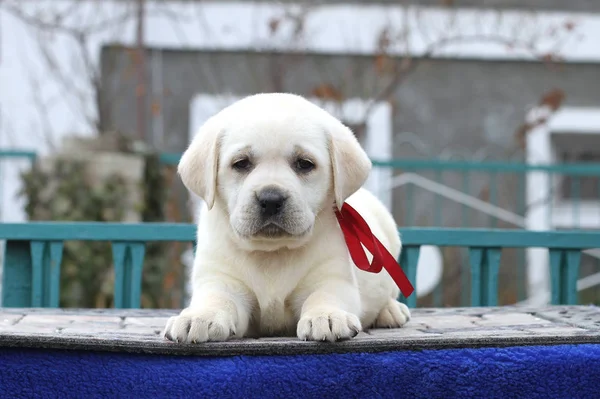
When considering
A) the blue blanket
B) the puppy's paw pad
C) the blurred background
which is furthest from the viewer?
the blurred background

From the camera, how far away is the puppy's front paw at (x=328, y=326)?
204cm

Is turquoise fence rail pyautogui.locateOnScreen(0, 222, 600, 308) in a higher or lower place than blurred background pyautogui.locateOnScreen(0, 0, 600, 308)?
lower

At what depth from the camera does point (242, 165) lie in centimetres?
225

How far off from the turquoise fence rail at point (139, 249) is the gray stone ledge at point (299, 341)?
1.88ft

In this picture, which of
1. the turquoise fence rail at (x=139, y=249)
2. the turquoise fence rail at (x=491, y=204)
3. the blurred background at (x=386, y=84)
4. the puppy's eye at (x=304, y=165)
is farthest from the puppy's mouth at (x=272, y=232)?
the turquoise fence rail at (x=491, y=204)

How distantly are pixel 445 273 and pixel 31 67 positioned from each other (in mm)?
4254

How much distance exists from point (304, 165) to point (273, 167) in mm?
112

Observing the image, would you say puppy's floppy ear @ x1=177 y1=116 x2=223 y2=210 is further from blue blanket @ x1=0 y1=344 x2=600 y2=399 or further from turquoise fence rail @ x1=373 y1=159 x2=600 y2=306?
turquoise fence rail @ x1=373 y1=159 x2=600 y2=306

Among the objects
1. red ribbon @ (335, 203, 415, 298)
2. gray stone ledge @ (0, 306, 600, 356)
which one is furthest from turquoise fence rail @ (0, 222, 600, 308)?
red ribbon @ (335, 203, 415, 298)

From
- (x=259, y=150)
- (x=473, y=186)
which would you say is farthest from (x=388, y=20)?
(x=259, y=150)

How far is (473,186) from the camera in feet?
23.7

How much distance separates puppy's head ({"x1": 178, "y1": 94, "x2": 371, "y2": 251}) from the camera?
7.02 ft

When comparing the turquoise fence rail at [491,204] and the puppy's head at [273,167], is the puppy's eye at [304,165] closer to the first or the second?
the puppy's head at [273,167]

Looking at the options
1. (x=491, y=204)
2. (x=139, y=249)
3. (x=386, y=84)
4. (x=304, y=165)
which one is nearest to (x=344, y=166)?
(x=304, y=165)
